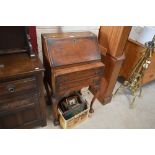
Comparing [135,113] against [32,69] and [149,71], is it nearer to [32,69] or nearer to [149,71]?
[149,71]

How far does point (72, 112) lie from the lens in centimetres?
156

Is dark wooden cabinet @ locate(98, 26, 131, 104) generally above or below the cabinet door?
above

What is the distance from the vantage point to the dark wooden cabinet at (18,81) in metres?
1.05

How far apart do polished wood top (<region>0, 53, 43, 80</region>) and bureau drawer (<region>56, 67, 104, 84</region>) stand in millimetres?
201

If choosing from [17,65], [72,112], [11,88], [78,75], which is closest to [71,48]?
[78,75]

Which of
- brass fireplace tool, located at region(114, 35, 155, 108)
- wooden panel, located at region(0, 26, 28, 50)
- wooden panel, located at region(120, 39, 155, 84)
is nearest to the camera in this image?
wooden panel, located at region(0, 26, 28, 50)

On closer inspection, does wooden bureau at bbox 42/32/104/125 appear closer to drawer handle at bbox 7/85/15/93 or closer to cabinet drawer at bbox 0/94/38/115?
cabinet drawer at bbox 0/94/38/115

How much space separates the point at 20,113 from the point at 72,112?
534 mm

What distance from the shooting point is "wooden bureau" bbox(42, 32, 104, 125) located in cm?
119

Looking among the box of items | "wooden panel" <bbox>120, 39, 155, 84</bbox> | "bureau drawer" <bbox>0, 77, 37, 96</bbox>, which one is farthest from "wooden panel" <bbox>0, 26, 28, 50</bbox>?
"wooden panel" <bbox>120, 39, 155, 84</bbox>

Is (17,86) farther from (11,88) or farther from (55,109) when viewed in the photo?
(55,109)

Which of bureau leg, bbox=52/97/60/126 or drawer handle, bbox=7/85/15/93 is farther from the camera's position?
bureau leg, bbox=52/97/60/126
